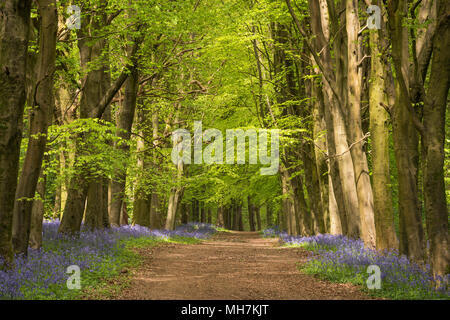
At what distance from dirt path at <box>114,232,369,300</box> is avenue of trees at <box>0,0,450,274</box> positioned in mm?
2230

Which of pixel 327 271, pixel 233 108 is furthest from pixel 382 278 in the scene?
pixel 233 108

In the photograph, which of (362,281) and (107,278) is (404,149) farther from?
(107,278)

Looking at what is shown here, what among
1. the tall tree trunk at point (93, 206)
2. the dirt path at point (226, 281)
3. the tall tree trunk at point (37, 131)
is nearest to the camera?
the dirt path at point (226, 281)

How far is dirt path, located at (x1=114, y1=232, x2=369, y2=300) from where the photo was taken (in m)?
7.71

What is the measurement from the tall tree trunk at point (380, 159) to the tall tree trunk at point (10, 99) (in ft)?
26.1

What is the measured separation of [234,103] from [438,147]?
19.7 meters

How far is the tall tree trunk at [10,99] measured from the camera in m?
7.50

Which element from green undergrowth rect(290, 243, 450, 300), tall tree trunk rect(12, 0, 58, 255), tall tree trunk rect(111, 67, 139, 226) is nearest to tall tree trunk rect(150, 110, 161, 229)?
tall tree trunk rect(111, 67, 139, 226)

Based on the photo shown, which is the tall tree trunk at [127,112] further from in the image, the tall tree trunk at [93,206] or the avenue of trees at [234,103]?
the tall tree trunk at [93,206]

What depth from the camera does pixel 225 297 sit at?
7598 millimetres

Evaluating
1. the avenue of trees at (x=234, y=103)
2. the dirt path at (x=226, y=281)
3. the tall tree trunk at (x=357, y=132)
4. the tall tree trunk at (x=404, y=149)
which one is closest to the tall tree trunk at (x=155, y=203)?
the avenue of trees at (x=234, y=103)

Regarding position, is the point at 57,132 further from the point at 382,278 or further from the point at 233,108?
the point at 233,108

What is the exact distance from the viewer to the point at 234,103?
85.7 feet
